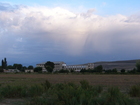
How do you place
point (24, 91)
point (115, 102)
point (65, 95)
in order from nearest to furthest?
1. point (115, 102)
2. point (65, 95)
3. point (24, 91)

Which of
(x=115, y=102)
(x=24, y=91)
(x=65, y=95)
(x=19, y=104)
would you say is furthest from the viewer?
(x=24, y=91)

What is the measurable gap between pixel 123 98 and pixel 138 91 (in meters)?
5.37

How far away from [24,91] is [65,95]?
4.84 metres

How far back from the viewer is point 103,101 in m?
12.4

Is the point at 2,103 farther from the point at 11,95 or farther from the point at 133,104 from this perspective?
the point at 133,104

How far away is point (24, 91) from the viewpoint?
16.8 meters

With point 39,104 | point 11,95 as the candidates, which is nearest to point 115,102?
point 39,104

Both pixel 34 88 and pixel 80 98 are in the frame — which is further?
pixel 34 88

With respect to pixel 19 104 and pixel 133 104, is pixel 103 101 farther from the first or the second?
pixel 19 104

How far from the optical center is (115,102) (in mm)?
11945

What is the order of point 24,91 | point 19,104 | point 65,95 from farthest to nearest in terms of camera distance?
point 24,91, point 19,104, point 65,95

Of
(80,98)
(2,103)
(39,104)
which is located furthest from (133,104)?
(2,103)

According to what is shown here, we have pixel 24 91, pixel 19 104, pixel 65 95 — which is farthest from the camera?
pixel 24 91

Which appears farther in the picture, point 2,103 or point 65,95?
point 2,103
